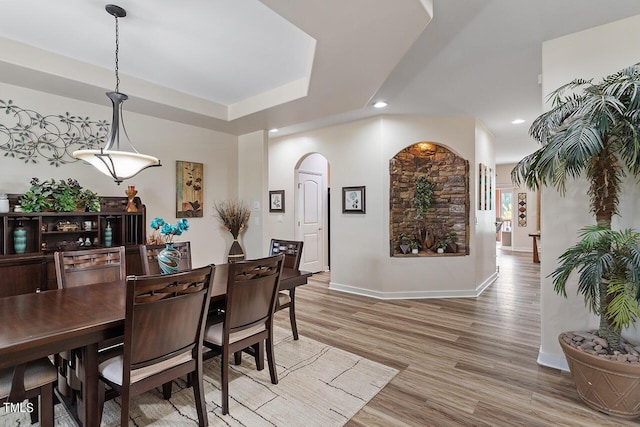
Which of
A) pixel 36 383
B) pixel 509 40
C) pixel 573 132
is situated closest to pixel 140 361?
pixel 36 383

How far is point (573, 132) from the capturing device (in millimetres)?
2031

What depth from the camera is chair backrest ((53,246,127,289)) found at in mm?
2441

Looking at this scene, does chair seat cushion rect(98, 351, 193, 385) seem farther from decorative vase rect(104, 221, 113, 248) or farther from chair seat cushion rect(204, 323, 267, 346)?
decorative vase rect(104, 221, 113, 248)

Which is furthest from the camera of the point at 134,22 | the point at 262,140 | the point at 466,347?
the point at 262,140

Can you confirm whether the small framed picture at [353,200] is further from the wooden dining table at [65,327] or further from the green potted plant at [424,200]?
the wooden dining table at [65,327]

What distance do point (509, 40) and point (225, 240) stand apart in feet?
14.3

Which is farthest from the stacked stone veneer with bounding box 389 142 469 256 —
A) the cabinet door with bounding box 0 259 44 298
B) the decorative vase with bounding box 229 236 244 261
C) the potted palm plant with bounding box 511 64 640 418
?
the cabinet door with bounding box 0 259 44 298

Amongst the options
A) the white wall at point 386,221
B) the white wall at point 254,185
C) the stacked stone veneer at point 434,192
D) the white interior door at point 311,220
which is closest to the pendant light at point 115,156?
the white wall at point 254,185

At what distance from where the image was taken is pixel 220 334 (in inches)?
84.8

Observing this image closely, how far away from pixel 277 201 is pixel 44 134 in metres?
3.54

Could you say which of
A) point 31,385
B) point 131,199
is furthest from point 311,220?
point 31,385

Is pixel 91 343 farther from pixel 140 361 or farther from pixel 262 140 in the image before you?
pixel 262 140

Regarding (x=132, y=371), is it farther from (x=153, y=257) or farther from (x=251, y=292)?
(x=153, y=257)

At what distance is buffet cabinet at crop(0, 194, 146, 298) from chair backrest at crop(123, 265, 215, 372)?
212 cm
